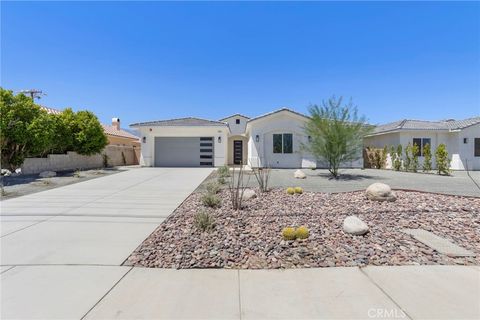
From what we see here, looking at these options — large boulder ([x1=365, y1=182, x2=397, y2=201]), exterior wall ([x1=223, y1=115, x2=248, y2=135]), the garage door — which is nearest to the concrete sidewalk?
large boulder ([x1=365, y1=182, x2=397, y2=201])

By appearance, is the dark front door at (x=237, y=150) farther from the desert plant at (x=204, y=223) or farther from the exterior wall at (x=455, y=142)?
the desert plant at (x=204, y=223)

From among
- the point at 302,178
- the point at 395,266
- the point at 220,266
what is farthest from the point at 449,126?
the point at 220,266

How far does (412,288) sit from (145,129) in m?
22.4

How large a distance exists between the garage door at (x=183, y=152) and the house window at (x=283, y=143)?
6169 mm

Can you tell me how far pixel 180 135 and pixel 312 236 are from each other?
20152mm

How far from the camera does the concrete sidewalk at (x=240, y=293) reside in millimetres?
2729

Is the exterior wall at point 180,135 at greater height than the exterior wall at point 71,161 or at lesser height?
greater

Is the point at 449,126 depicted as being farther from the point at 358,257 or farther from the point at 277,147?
the point at 358,257

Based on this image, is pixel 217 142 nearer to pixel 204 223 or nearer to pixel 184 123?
pixel 184 123

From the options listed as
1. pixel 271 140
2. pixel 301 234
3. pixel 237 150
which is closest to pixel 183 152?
pixel 237 150

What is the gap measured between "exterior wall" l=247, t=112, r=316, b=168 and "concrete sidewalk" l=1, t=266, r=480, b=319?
55.0 ft

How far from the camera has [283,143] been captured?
2052cm

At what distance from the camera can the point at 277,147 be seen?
67.4 feet

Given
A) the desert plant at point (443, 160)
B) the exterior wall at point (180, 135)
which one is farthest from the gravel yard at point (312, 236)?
the exterior wall at point (180, 135)
